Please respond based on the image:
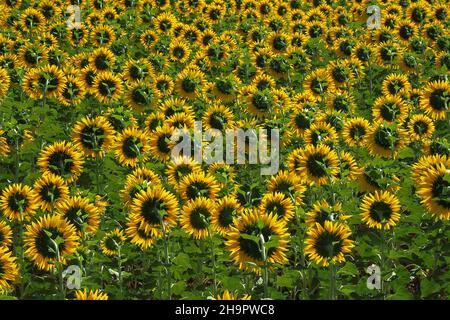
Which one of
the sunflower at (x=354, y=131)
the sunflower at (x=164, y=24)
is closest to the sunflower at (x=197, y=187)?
the sunflower at (x=354, y=131)

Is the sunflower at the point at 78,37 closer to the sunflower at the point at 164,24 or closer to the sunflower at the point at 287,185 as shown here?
the sunflower at the point at 164,24

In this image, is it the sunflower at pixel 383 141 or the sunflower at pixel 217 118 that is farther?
the sunflower at pixel 217 118

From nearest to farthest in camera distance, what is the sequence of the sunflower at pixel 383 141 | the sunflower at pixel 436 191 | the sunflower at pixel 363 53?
1. the sunflower at pixel 436 191
2. the sunflower at pixel 383 141
3. the sunflower at pixel 363 53

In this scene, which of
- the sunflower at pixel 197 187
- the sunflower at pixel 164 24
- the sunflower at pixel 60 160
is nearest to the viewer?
the sunflower at pixel 197 187

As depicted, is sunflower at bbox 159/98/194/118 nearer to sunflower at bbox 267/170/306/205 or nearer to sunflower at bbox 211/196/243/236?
sunflower at bbox 267/170/306/205

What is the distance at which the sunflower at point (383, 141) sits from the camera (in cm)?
635

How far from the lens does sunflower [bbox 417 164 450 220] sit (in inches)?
190

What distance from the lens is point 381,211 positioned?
16.4ft

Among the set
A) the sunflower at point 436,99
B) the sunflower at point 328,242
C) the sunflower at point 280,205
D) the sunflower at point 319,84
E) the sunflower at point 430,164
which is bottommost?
the sunflower at point 328,242

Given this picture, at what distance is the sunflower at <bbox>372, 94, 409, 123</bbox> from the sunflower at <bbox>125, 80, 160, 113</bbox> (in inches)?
116

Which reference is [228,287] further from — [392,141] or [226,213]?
[392,141]

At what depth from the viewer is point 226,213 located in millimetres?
5027

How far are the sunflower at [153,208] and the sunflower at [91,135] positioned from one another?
1.89 m

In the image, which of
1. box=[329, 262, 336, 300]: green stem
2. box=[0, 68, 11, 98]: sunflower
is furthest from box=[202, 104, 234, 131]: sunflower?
box=[329, 262, 336, 300]: green stem
